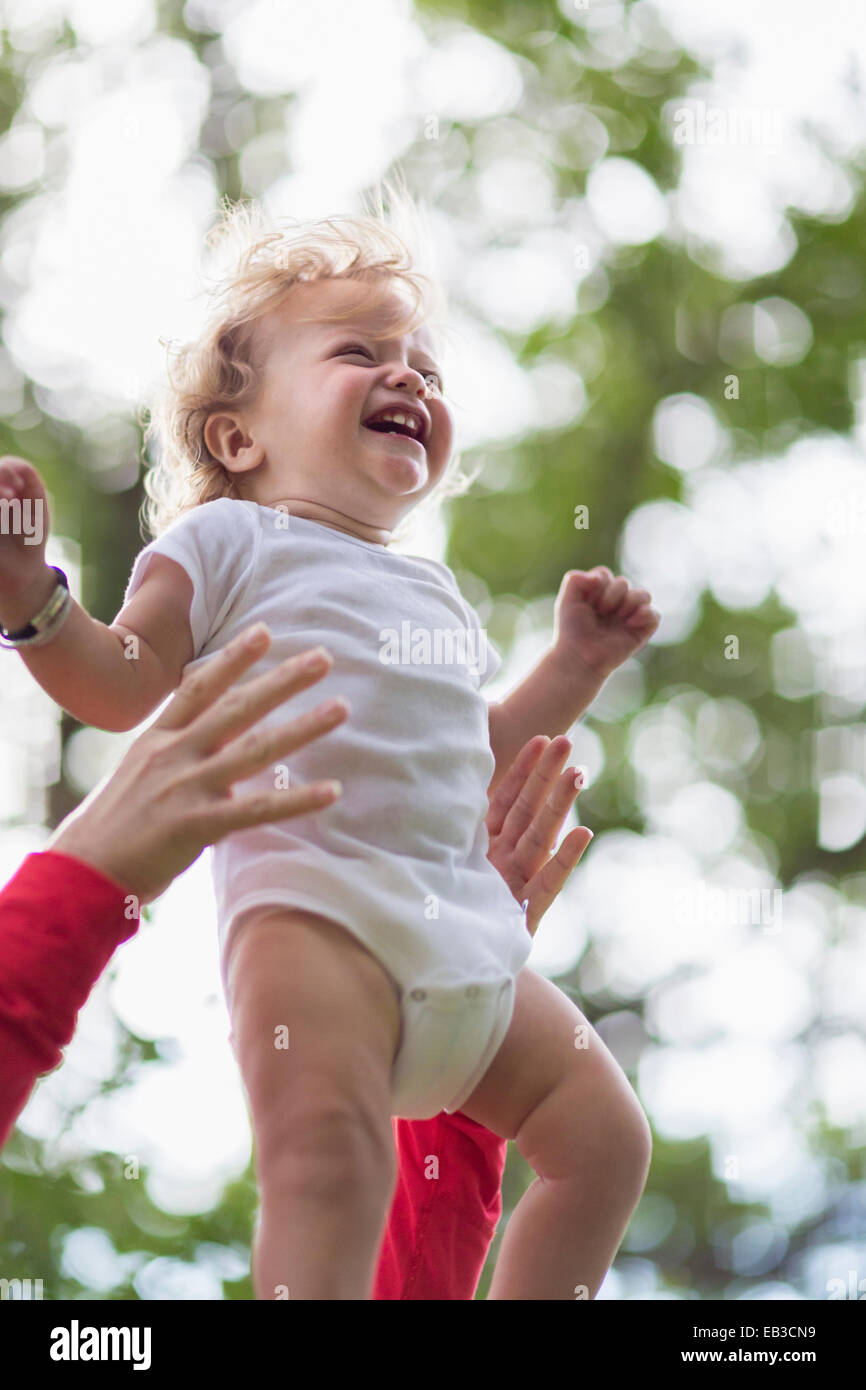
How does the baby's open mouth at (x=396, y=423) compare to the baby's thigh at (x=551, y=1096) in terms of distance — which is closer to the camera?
the baby's thigh at (x=551, y=1096)

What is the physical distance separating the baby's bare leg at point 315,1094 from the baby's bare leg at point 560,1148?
15cm

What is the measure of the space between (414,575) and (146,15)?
4121mm

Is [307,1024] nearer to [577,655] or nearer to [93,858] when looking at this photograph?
[93,858]

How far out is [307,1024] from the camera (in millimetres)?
925

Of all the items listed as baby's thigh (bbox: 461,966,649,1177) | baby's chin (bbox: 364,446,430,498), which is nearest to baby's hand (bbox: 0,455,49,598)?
baby's chin (bbox: 364,446,430,498)

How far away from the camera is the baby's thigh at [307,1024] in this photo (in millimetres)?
908

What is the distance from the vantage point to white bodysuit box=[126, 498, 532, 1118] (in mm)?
1009

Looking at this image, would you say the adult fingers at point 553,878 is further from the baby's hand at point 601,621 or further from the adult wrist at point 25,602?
the adult wrist at point 25,602

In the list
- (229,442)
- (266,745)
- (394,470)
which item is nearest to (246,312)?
(229,442)

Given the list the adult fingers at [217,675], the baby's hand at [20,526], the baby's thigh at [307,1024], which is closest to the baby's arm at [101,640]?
the baby's hand at [20,526]

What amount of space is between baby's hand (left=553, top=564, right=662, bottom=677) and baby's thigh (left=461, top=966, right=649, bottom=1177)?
1.40ft

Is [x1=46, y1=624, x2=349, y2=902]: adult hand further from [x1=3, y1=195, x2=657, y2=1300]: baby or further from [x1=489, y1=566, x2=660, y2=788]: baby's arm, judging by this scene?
[x1=489, y1=566, x2=660, y2=788]: baby's arm

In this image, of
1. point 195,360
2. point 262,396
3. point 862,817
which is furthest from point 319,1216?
point 862,817

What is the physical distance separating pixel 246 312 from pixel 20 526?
551mm
